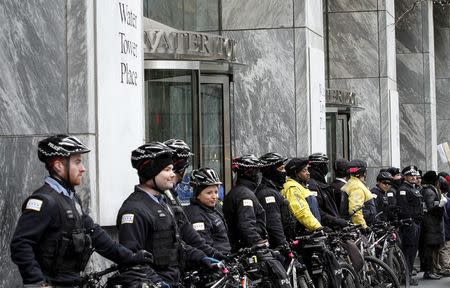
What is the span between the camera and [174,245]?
7898 mm

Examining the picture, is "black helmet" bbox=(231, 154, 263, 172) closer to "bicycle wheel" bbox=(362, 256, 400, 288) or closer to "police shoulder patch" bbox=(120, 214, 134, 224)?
"bicycle wheel" bbox=(362, 256, 400, 288)

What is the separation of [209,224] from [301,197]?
291cm

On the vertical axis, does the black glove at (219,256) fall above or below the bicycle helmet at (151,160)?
below

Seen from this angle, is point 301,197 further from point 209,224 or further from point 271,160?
point 209,224

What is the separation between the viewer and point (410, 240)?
18.6m

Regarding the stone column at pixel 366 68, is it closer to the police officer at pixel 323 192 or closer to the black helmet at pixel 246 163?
the police officer at pixel 323 192

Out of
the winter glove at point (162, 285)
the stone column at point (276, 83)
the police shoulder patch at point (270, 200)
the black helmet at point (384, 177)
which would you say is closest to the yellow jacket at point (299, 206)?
the police shoulder patch at point (270, 200)

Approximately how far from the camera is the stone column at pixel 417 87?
96.6ft

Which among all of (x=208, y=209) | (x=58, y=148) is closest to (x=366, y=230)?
(x=208, y=209)

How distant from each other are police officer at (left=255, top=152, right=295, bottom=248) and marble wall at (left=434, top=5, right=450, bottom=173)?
2343 centimetres

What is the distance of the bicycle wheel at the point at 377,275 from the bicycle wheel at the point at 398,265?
4.56ft

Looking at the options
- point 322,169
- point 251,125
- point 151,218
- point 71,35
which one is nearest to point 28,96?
point 71,35

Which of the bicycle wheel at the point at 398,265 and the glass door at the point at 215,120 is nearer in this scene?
the glass door at the point at 215,120

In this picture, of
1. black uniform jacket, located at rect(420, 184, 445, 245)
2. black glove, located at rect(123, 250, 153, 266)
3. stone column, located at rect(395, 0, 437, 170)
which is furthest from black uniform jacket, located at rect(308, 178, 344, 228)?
stone column, located at rect(395, 0, 437, 170)
